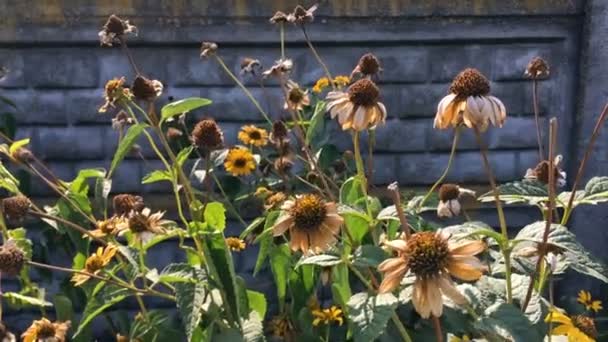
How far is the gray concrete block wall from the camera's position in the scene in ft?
9.85

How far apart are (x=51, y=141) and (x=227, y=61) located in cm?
71

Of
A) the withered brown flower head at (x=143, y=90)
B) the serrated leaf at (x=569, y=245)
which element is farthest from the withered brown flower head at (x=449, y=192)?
the withered brown flower head at (x=143, y=90)

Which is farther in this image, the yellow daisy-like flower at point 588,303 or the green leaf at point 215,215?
the yellow daisy-like flower at point 588,303

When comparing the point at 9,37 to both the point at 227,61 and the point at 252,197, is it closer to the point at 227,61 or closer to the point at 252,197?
the point at 227,61

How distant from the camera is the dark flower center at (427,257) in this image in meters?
1.23

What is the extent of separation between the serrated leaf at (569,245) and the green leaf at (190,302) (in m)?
0.67

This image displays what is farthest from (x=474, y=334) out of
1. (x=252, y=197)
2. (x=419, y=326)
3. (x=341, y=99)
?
(x=252, y=197)

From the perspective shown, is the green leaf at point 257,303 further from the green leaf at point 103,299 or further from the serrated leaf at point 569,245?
the serrated leaf at point 569,245

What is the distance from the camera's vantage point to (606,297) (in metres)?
3.16

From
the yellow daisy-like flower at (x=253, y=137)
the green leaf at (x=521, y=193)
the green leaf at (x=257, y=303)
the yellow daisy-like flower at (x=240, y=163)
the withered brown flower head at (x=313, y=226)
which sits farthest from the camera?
the yellow daisy-like flower at (x=253, y=137)

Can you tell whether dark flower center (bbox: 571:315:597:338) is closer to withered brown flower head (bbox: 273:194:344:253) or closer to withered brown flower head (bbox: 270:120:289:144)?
withered brown flower head (bbox: 273:194:344:253)

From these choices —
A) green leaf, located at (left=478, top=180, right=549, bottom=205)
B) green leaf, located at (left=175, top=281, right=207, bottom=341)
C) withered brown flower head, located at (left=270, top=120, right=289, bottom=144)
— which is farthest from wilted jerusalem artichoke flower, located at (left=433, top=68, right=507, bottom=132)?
withered brown flower head, located at (left=270, top=120, right=289, bottom=144)

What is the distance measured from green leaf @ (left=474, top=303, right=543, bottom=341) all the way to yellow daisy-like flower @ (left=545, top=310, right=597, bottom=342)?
0.21 m

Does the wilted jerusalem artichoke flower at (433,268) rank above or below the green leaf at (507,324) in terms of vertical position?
above
